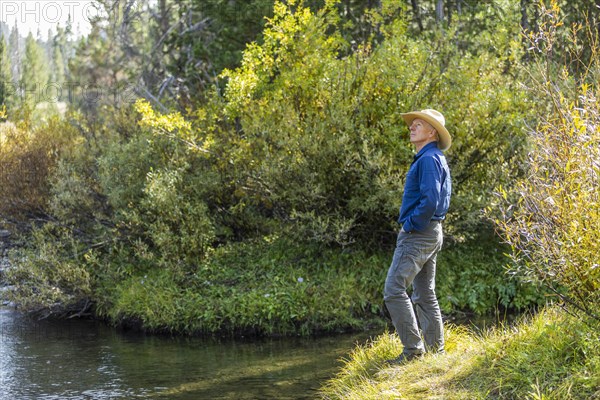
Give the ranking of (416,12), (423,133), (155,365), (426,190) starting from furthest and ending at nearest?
(416,12) < (155,365) < (423,133) < (426,190)

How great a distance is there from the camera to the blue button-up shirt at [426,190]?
5605mm

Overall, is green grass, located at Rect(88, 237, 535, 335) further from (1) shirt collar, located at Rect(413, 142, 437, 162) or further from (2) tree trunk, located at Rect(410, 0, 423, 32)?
(2) tree trunk, located at Rect(410, 0, 423, 32)

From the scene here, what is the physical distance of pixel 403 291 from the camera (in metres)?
5.83

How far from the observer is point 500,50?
1092 centimetres

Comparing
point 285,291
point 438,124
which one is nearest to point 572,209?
point 438,124

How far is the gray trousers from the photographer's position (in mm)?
5758

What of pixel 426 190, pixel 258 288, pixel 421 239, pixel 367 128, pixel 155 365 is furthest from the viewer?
pixel 258 288

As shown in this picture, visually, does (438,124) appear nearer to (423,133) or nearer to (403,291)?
(423,133)

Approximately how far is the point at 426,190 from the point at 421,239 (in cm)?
41

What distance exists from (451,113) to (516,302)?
2.75 metres

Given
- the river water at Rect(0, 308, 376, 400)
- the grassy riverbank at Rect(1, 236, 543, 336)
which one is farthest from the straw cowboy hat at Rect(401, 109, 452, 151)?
the grassy riverbank at Rect(1, 236, 543, 336)

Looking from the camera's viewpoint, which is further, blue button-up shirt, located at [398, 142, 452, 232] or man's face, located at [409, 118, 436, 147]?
man's face, located at [409, 118, 436, 147]

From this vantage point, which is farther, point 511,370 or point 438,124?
point 438,124

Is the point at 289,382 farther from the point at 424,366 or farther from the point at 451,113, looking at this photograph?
the point at 451,113
